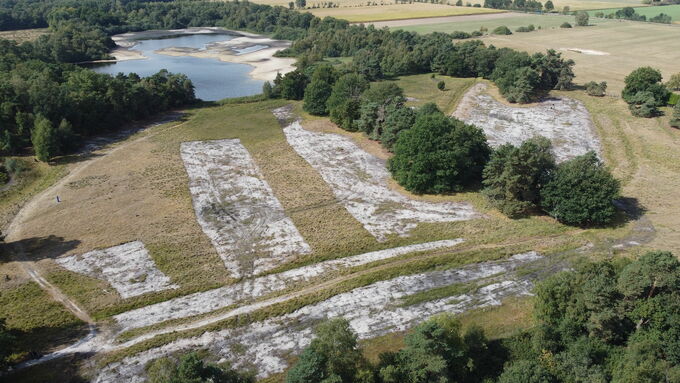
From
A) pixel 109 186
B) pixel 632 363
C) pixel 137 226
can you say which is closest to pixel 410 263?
pixel 632 363

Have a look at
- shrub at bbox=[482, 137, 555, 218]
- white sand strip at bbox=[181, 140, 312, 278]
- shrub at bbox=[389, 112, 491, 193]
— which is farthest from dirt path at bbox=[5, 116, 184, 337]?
shrub at bbox=[482, 137, 555, 218]

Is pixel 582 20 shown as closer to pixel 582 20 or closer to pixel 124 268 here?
pixel 582 20

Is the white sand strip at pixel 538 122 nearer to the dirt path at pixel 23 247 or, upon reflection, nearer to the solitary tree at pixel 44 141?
the dirt path at pixel 23 247

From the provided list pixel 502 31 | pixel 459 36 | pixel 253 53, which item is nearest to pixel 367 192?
pixel 253 53

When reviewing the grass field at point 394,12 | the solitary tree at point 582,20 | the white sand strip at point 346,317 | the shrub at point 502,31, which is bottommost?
the white sand strip at point 346,317

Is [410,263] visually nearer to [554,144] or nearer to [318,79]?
[554,144]

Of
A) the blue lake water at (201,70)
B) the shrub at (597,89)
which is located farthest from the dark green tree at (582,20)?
the blue lake water at (201,70)

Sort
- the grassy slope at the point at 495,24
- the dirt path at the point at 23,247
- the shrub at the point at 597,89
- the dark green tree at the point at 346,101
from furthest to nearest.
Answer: the grassy slope at the point at 495,24
the shrub at the point at 597,89
the dark green tree at the point at 346,101
the dirt path at the point at 23,247
